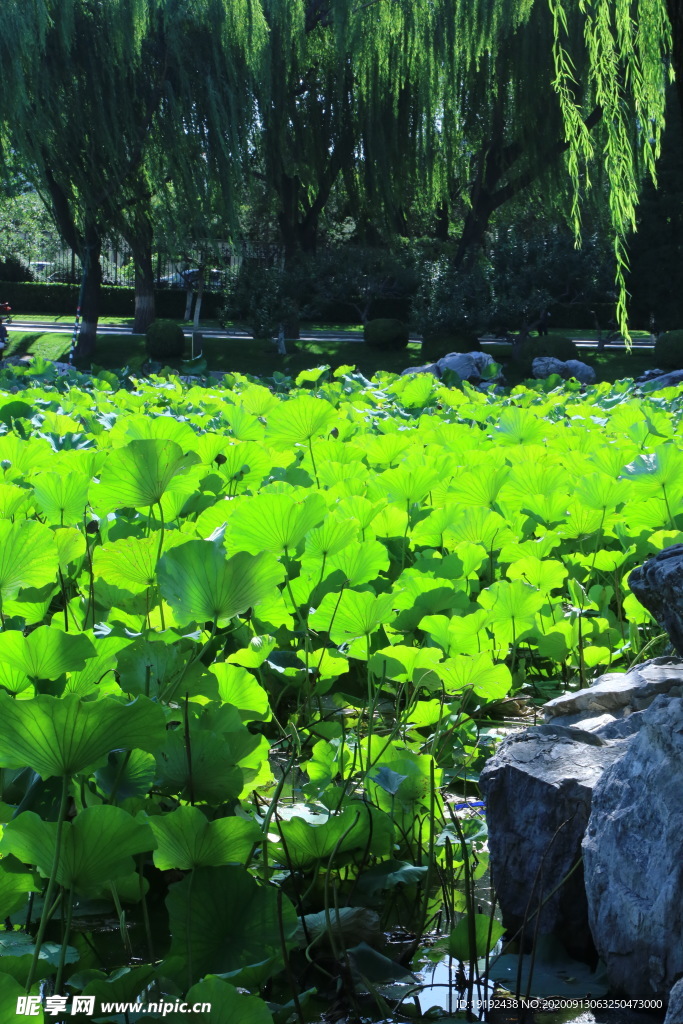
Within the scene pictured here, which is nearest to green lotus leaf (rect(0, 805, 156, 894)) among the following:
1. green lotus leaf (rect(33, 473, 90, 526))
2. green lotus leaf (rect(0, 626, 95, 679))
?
green lotus leaf (rect(0, 626, 95, 679))

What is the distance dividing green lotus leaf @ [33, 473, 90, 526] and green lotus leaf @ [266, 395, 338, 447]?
90cm

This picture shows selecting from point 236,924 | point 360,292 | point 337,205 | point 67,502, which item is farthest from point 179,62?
point 236,924

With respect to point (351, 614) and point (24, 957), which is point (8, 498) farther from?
point (24, 957)

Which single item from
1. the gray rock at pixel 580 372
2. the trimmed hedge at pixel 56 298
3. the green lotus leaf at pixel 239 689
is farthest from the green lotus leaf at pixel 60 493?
the trimmed hedge at pixel 56 298

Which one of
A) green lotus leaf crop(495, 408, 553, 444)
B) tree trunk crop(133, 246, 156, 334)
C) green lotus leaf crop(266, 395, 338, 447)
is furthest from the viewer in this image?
tree trunk crop(133, 246, 156, 334)

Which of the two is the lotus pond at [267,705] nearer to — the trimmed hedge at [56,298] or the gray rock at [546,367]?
the gray rock at [546,367]

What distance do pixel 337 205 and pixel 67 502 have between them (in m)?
27.2

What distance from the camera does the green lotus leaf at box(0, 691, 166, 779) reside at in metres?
0.89

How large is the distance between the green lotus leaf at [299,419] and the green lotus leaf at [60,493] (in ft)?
2.94

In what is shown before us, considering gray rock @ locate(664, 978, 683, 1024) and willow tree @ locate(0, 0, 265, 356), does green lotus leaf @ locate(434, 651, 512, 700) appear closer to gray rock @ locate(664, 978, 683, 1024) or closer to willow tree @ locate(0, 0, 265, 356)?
gray rock @ locate(664, 978, 683, 1024)

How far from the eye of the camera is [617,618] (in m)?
2.21

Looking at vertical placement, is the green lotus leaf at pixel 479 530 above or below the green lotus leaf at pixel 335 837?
above

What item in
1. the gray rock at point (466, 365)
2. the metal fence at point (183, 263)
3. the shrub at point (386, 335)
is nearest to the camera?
the gray rock at point (466, 365)

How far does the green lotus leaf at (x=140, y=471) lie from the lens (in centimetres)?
161
